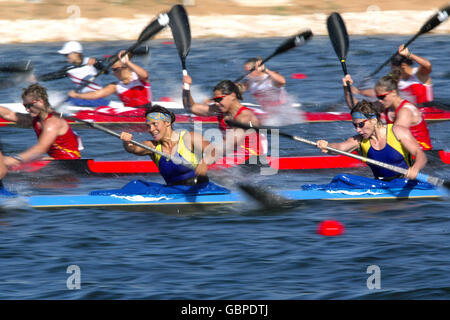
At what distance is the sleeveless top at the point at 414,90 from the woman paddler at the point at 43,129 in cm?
575

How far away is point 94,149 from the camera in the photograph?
594 inches

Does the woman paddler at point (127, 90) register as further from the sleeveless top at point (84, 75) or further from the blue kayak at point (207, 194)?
the blue kayak at point (207, 194)

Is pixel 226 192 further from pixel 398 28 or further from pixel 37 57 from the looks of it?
pixel 398 28

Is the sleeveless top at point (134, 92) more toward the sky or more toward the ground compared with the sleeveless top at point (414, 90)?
more toward the sky

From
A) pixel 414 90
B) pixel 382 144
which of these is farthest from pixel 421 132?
pixel 414 90

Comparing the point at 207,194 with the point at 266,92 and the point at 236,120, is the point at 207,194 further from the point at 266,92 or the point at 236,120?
the point at 266,92

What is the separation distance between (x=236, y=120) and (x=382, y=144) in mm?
1920

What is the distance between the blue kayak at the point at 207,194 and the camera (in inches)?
403

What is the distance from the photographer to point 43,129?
11227 millimetres

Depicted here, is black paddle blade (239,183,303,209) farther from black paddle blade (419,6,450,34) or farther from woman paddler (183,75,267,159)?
black paddle blade (419,6,450,34)

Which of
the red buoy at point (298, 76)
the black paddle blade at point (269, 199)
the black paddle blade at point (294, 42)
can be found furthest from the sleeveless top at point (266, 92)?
the red buoy at point (298, 76)

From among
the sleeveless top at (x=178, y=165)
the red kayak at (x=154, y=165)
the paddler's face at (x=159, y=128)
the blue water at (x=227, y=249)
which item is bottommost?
the blue water at (x=227, y=249)
